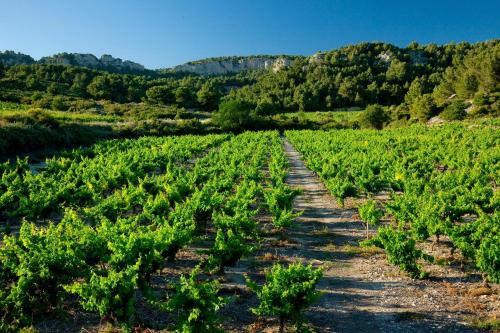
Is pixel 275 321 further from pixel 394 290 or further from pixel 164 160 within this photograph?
pixel 164 160

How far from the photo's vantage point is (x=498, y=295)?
11422mm

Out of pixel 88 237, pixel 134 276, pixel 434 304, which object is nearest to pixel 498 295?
pixel 434 304

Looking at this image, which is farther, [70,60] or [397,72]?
[70,60]

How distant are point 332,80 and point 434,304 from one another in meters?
130

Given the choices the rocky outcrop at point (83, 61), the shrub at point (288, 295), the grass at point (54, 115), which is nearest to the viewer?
the shrub at point (288, 295)

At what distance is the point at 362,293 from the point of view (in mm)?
11953

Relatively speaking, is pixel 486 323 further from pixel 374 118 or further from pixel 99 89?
pixel 99 89

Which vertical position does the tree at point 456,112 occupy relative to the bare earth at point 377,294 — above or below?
above

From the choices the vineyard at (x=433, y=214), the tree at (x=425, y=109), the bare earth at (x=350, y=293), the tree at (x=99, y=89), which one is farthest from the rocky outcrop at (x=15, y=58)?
the bare earth at (x=350, y=293)

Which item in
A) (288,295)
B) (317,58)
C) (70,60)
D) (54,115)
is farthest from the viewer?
(70,60)

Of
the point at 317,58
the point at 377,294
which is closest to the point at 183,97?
the point at 317,58

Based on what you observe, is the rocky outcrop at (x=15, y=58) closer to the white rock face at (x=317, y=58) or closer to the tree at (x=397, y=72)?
the white rock face at (x=317, y=58)

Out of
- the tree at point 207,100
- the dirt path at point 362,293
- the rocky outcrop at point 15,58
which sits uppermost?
the rocky outcrop at point 15,58

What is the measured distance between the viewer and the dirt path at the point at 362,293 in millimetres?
10188
